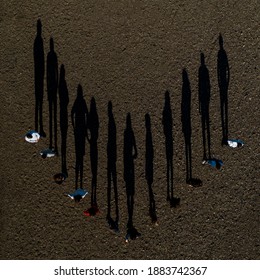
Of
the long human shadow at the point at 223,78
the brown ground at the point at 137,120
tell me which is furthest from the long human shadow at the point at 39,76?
the long human shadow at the point at 223,78

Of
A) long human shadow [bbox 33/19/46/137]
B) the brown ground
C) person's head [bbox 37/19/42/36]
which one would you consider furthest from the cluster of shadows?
person's head [bbox 37/19/42/36]

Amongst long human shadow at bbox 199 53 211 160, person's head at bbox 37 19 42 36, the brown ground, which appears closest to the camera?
the brown ground

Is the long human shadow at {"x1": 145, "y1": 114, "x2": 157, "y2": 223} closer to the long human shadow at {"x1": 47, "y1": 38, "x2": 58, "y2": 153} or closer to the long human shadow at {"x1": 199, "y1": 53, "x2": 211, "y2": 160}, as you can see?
the long human shadow at {"x1": 199, "y1": 53, "x2": 211, "y2": 160}

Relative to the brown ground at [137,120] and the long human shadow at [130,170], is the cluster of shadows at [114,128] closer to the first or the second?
the long human shadow at [130,170]

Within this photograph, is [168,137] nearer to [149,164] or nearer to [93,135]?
[149,164]

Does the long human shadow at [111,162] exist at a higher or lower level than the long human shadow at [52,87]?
lower

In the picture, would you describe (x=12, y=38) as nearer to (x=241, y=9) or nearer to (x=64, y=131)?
(x=64, y=131)
